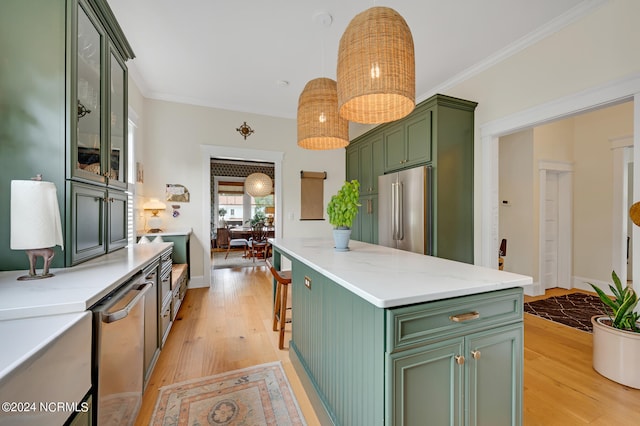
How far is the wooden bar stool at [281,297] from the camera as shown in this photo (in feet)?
6.91

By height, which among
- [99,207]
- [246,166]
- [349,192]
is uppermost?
[246,166]

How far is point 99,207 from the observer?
1.71 meters

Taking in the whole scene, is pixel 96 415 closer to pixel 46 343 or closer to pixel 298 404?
pixel 46 343

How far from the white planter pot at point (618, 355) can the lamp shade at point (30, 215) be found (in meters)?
3.45

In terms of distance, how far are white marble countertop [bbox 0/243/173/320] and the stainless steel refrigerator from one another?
2.74 m

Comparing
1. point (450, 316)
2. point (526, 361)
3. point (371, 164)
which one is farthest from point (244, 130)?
point (526, 361)

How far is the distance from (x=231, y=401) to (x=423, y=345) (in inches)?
53.0

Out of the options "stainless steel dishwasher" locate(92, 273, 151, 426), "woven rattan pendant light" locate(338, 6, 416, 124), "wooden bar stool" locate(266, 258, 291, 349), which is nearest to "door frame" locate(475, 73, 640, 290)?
"woven rattan pendant light" locate(338, 6, 416, 124)

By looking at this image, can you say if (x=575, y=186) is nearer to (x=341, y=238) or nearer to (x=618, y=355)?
(x=618, y=355)

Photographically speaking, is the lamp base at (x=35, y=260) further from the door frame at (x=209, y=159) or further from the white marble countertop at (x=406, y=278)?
the door frame at (x=209, y=159)

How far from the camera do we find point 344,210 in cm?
189

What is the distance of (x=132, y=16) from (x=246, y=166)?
6936mm

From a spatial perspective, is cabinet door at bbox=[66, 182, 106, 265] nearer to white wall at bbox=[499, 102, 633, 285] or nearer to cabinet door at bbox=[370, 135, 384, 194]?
cabinet door at bbox=[370, 135, 384, 194]

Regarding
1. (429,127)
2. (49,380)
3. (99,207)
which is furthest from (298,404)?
(429,127)
